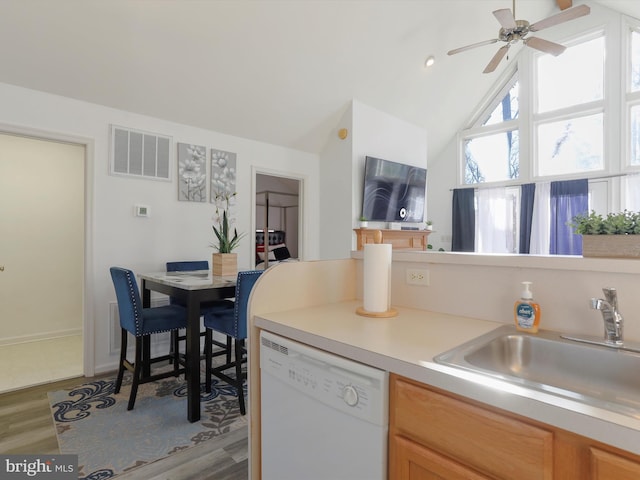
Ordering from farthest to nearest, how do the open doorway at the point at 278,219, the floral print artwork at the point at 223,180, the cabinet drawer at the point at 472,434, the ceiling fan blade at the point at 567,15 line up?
the open doorway at the point at 278,219
the floral print artwork at the point at 223,180
the ceiling fan blade at the point at 567,15
the cabinet drawer at the point at 472,434

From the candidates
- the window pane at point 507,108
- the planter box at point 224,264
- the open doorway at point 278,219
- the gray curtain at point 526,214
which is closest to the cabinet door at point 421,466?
the planter box at point 224,264

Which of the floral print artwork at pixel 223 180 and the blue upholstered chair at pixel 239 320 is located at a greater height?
the floral print artwork at pixel 223 180

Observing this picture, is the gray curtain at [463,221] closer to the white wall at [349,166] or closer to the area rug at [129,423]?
the white wall at [349,166]

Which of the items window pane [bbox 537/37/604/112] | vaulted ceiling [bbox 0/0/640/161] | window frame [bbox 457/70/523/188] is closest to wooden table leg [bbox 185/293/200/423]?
vaulted ceiling [bbox 0/0/640/161]

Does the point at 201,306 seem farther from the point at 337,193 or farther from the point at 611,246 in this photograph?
the point at 611,246

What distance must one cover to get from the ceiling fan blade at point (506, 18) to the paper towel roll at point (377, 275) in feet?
8.93

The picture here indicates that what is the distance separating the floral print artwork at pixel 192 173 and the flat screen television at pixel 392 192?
1.90 meters

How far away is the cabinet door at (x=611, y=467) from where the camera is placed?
612mm

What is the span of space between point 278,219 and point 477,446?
18.5ft

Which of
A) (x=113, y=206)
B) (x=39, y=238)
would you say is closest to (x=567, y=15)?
Result: (x=113, y=206)

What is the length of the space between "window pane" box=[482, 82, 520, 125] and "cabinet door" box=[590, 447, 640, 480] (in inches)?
241

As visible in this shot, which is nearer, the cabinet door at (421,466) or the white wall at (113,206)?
the cabinet door at (421,466)

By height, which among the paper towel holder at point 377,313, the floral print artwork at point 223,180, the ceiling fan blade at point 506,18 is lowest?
the paper towel holder at point 377,313

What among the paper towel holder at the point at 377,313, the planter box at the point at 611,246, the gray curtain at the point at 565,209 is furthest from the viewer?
the gray curtain at the point at 565,209
